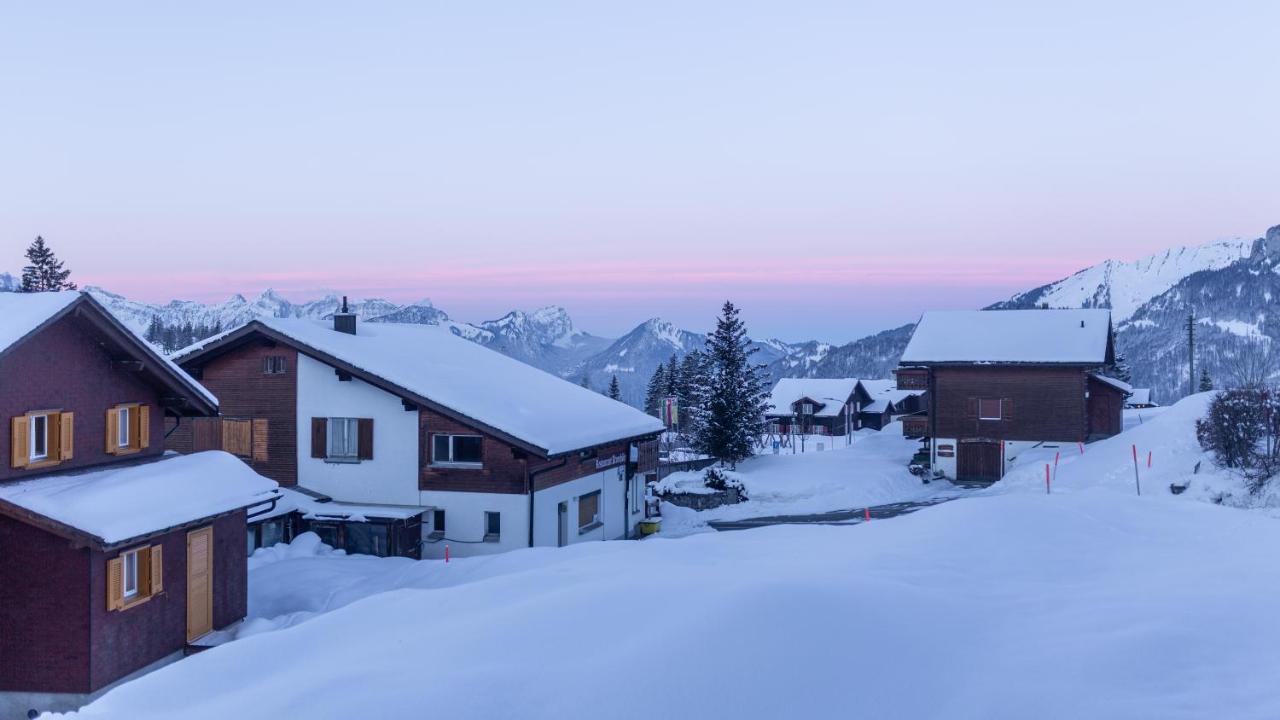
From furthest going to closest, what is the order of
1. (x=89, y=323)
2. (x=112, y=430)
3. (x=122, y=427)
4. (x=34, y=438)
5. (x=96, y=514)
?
1. (x=122, y=427)
2. (x=112, y=430)
3. (x=89, y=323)
4. (x=34, y=438)
5. (x=96, y=514)

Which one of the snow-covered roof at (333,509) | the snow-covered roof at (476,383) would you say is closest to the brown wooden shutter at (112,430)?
the snow-covered roof at (333,509)

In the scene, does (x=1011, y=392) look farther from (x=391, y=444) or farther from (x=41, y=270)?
(x=41, y=270)

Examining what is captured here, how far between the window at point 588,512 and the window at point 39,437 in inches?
620

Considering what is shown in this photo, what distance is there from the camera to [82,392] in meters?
17.5

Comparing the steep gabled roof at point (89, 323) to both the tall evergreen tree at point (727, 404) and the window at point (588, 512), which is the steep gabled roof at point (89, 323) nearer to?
the window at point (588, 512)

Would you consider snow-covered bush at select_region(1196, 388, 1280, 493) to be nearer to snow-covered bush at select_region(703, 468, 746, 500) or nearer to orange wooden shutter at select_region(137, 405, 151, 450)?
snow-covered bush at select_region(703, 468, 746, 500)

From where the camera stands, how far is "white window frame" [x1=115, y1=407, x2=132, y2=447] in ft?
60.9

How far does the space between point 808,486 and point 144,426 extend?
1180 inches

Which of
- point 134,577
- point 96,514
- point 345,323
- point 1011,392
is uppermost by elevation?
point 345,323

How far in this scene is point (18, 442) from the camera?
51.4 ft

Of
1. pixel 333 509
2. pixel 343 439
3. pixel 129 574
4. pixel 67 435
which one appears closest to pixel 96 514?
pixel 129 574

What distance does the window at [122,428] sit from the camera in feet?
61.0

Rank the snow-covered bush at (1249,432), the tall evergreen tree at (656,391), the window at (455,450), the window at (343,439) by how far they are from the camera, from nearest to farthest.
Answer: the window at (455,450)
the window at (343,439)
the snow-covered bush at (1249,432)
the tall evergreen tree at (656,391)

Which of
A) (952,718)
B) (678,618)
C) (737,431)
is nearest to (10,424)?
(678,618)
